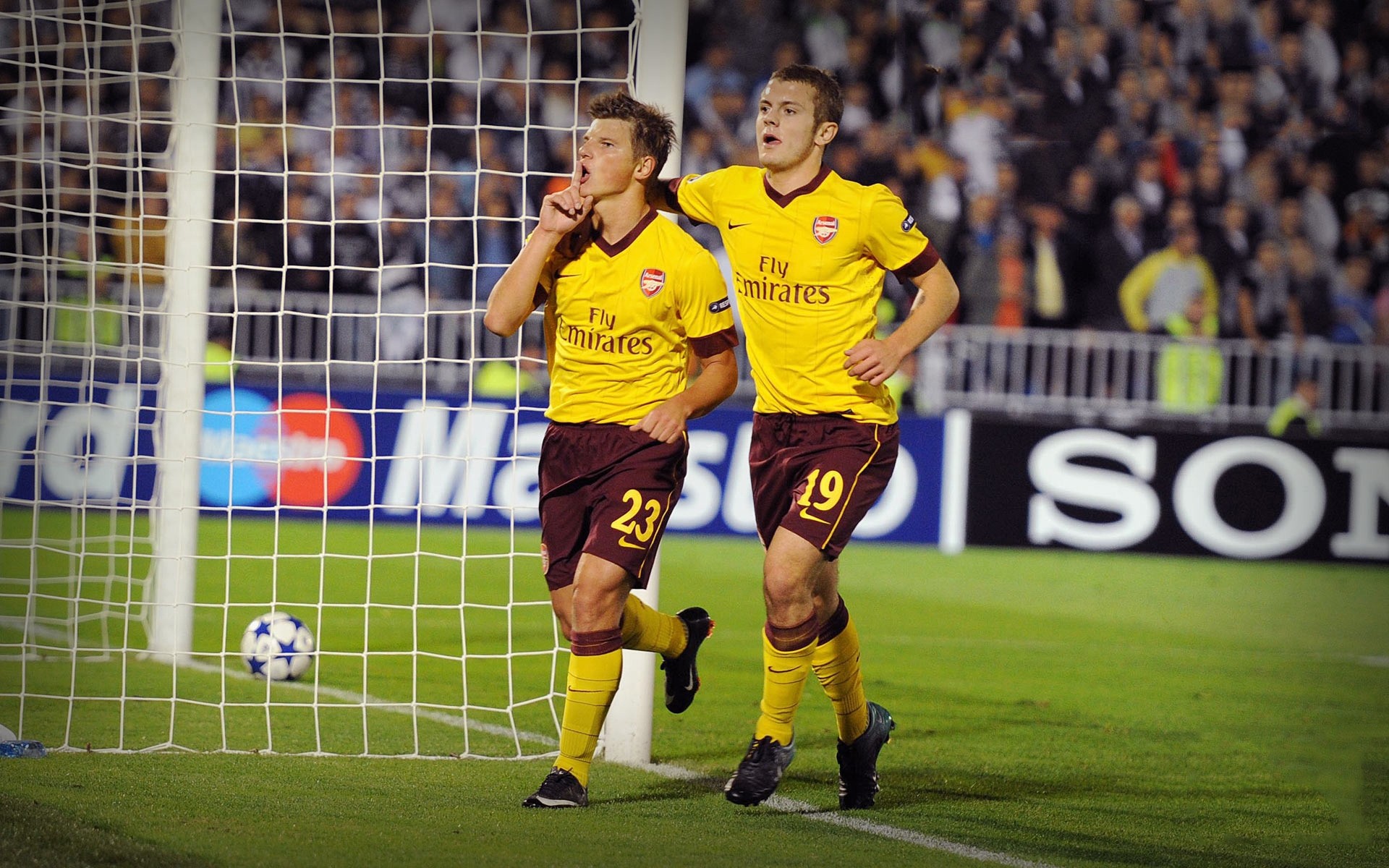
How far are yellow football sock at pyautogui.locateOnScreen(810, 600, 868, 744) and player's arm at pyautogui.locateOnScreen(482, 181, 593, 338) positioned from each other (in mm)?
1341

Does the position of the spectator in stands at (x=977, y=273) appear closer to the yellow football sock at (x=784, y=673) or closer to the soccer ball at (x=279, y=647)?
the soccer ball at (x=279, y=647)

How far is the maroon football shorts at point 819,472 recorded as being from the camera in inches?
183

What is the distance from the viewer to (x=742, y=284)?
4.92 meters

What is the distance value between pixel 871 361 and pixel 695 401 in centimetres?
56

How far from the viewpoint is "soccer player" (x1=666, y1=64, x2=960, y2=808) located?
4.68 meters

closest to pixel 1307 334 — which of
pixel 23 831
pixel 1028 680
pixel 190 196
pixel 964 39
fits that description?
pixel 964 39

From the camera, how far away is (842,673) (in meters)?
4.90

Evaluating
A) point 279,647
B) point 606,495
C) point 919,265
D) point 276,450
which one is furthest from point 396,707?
point 276,450

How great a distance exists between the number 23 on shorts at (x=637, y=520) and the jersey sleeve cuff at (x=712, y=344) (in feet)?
1.56

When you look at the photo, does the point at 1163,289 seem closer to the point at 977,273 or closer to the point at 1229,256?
the point at 1229,256

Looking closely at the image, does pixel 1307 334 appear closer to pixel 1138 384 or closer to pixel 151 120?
pixel 1138 384

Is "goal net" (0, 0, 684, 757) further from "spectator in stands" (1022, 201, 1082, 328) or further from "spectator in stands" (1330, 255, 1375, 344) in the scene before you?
"spectator in stands" (1330, 255, 1375, 344)

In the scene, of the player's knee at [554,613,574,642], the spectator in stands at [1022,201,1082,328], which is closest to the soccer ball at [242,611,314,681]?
the player's knee at [554,613,574,642]

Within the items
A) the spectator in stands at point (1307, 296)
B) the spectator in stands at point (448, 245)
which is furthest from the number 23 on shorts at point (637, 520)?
the spectator in stands at point (1307, 296)
